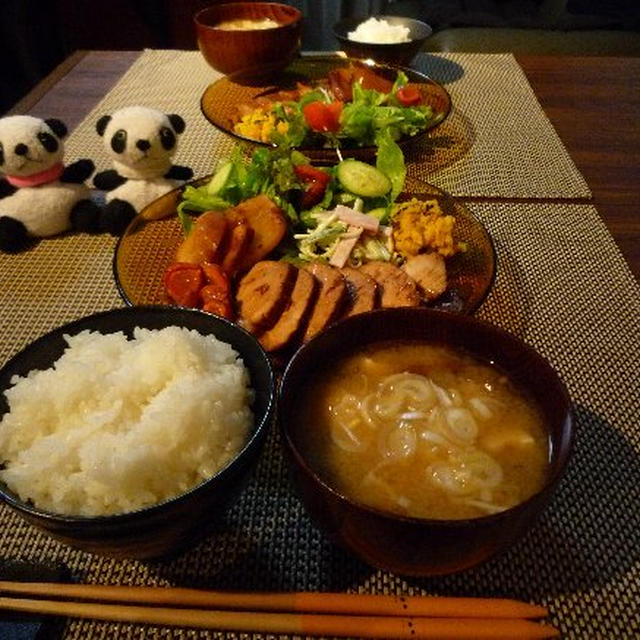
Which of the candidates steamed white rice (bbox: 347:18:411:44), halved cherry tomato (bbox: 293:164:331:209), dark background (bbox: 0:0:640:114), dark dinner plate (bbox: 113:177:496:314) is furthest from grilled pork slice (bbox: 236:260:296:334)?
dark background (bbox: 0:0:640:114)

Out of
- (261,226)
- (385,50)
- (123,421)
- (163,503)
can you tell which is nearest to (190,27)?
(385,50)

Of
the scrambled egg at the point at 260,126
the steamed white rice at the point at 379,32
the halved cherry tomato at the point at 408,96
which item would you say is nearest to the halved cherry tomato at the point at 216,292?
the scrambled egg at the point at 260,126

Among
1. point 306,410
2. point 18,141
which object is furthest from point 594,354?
point 18,141

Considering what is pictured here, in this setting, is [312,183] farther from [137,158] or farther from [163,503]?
[163,503]

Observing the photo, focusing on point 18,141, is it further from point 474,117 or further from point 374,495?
point 474,117

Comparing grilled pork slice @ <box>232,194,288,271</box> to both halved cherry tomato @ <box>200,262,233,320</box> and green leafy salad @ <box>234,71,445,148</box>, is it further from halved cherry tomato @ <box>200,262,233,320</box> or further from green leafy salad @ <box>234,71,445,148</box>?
green leafy salad @ <box>234,71,445,148</box>
